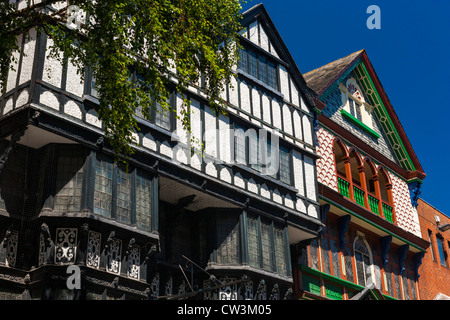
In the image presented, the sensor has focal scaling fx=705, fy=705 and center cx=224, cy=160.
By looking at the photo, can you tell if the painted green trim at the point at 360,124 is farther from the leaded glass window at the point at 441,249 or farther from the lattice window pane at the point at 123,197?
the lattice window pane at the point at 123,197

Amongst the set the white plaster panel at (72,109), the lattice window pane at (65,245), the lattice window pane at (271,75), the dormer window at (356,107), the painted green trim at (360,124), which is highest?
the dormer window at (356,107)

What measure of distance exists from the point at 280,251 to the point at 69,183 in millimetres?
7676

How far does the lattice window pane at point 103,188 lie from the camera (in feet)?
54.6

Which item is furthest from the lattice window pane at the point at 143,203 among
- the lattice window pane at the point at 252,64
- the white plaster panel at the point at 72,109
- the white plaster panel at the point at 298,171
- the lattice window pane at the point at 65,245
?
the lattice window pane at the point at 252,64

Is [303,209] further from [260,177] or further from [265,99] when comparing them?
[265,99]

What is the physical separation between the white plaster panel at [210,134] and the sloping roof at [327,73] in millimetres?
7874

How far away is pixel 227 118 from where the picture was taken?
2150cm

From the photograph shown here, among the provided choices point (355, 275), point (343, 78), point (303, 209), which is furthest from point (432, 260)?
point (303, 209)

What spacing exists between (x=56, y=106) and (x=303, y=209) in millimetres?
9580

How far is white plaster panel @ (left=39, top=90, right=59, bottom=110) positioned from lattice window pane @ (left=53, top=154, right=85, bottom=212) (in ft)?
4.00

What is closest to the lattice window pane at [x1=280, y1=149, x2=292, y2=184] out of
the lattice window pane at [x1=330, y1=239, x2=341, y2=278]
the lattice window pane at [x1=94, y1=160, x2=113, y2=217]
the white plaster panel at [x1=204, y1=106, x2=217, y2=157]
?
the white plaster panel at [x1=204, y1=106, x2=217, y2=157]

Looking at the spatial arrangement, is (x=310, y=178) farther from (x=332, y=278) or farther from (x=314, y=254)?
(x=332, y=278)

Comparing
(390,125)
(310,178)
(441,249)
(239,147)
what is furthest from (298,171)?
(441,249)

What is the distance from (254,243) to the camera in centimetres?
2070
